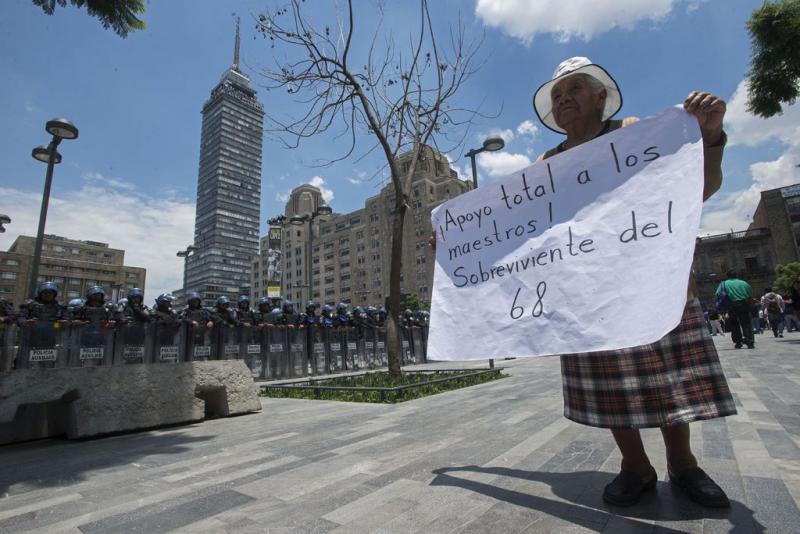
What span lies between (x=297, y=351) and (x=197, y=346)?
3213 mm

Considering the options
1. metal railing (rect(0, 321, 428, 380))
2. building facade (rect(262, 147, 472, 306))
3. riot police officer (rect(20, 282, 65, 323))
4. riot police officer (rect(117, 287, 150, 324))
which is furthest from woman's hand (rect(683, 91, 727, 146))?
building facade (rect(262, 147, 472, 306))

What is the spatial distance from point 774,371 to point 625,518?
651 centimetres

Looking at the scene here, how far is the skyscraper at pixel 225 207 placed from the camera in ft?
357

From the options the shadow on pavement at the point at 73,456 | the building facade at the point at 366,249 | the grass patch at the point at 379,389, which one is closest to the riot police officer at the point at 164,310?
the grass patch at the point at 379,389

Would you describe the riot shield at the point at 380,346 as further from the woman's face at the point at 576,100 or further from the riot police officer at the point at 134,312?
the woman's face at the point at 576,100

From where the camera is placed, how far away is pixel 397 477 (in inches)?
98.8

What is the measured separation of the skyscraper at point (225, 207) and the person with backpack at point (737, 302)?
10876cm

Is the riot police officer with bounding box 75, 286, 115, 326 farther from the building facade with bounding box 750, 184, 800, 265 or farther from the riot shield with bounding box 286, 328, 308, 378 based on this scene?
the building facade with bounding box 750, 184, 800, 265

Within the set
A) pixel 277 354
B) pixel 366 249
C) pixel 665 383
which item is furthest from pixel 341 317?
pixel 366 249

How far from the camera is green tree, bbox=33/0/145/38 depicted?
17.5 ft

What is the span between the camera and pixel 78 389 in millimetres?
4285

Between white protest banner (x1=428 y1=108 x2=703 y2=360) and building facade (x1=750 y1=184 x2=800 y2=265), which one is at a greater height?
building facade (x1=750 y1=184 x2=800 y2=265)

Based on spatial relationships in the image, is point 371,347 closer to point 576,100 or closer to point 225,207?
point 576,100

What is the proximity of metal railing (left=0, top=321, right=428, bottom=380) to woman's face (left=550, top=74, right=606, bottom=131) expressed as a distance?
8.80 m
